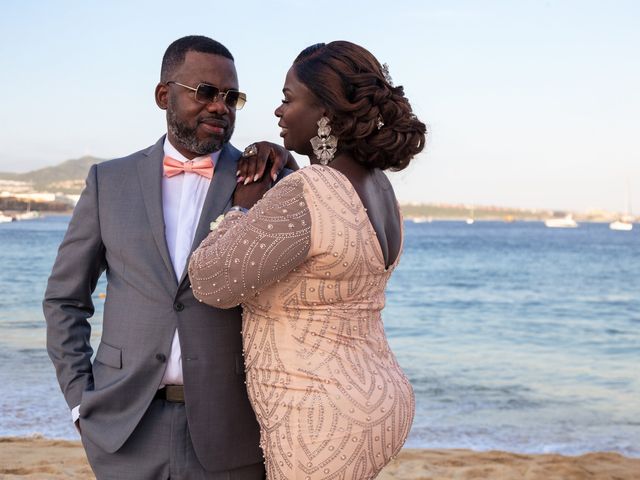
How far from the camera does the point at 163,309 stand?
2.71 meters

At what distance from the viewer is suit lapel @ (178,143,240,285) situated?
2754mm

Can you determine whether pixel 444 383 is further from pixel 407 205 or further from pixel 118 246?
pixel 407 205

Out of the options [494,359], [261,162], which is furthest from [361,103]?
[494,359]

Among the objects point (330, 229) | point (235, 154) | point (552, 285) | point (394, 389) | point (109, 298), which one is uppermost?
point (235, 154)

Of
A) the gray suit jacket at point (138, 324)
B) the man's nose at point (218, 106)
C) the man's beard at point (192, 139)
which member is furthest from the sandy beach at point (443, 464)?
the man's nose at point (218, 106)

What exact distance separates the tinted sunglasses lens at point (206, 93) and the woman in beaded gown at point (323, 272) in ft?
1.42

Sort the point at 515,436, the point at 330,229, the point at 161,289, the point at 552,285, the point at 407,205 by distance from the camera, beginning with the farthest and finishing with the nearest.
Result: 1. the point at 407,205
2. the point at 552,285
3. the point at 515,436
4. the point at 161,289
5. the point at 330,229

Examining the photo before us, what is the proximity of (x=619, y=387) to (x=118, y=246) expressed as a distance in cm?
982

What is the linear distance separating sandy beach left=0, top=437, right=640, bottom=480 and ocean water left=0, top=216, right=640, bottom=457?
564mm

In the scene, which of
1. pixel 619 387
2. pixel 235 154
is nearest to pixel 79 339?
pixel 235 154

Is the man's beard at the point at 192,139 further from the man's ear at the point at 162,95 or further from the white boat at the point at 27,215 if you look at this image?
the white boat at the point at 27,215

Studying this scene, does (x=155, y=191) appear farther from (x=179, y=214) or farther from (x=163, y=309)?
(x=163, y=309)

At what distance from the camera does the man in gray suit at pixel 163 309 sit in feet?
8.77

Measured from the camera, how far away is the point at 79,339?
9.66ft
